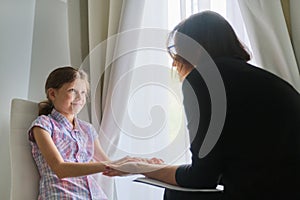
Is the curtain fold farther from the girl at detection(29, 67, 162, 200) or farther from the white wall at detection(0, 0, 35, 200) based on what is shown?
the white wall at detection(0, 0, 35, 200)

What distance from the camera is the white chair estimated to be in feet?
4.97

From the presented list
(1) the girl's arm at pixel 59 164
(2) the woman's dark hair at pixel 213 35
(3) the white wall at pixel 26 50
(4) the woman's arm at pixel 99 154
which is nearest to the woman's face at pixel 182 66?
(2) the woman's dark hair at pixel 213 35

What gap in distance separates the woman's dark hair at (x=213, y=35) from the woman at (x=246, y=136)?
0.06 m

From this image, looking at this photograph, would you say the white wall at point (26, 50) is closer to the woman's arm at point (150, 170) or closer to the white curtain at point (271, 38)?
the woman's arm at point (150, 170)

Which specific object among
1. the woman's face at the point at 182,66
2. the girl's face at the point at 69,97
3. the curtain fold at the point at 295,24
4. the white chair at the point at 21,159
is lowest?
the white chair at the point at 21,159

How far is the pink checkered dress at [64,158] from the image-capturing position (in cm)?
150

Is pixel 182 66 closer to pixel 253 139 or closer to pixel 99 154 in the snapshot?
pixel 253 139

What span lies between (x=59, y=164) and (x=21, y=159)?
21 cm

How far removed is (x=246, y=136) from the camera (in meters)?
1.02

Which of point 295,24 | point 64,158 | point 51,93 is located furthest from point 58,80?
point 295,24

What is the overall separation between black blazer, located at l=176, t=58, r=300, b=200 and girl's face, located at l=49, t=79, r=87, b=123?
717 millimetres

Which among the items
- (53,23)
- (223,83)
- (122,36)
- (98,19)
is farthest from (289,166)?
(53,23)

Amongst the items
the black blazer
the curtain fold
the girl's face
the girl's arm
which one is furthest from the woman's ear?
the curtain fold

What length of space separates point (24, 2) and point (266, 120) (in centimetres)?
162
